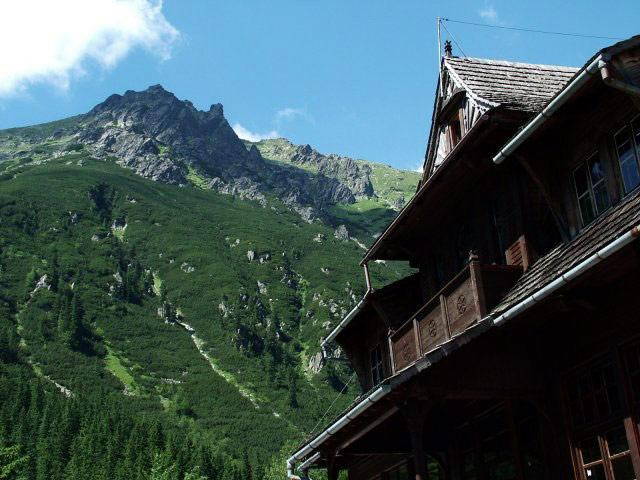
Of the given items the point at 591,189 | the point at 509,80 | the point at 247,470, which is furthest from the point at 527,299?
the point at 247,470

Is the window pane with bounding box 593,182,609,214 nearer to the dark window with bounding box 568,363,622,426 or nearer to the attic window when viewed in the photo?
the dark window with bounding box 568,363,622,426

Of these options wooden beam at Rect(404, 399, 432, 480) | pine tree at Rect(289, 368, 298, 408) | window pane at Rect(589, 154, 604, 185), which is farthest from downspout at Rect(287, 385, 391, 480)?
pine tree at Rect(289, 368, 298, 408)

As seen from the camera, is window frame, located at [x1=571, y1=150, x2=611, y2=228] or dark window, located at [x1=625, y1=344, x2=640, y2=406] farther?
window frame, located at [x1=571, y1=150, x2=611, y2=228]

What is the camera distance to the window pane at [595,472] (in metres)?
11.0

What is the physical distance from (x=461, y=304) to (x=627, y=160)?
3540 mm

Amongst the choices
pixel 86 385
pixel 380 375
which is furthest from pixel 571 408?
pixel 86 385

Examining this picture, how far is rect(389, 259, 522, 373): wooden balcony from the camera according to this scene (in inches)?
498

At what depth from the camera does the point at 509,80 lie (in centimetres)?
1702

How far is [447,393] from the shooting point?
12344mm

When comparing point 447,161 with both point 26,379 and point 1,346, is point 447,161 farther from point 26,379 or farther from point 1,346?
point 1,346

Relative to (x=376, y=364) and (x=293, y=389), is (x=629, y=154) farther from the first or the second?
(x=293, y=389)

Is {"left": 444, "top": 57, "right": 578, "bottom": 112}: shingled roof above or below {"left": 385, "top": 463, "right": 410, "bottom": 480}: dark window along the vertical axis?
above

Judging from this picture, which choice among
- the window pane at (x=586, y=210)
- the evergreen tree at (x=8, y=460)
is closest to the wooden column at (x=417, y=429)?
the window pane at (x=586, y=210)

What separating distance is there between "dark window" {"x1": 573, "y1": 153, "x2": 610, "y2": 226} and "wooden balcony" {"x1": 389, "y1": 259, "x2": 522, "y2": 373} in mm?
1631
